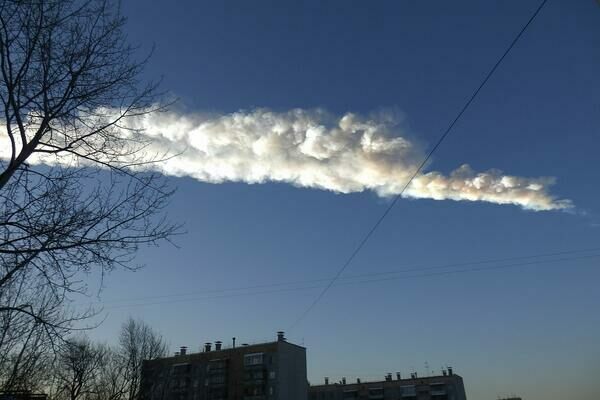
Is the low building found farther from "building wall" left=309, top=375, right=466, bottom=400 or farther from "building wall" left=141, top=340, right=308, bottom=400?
"building wall" left=141, top=340, right=308, bottom=400

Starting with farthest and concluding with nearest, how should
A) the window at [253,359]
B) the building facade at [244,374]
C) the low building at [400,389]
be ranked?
the low building at [400,389], the window at [253,359], the building facade at [244,374]

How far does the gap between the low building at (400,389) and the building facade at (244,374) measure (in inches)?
807

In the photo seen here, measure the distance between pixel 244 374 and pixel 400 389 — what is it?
98.4 ft

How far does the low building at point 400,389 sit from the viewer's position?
72375mm

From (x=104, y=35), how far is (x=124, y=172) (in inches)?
74.9

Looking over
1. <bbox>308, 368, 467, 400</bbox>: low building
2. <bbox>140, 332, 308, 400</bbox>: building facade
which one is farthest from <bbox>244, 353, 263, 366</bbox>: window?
<bbox>308, 368, 467, 400</bbox>: low building

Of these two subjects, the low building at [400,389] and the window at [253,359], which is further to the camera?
the low building at [400,389]

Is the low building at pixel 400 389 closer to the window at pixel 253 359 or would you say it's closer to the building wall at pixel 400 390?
the building wall at pixel 400 390

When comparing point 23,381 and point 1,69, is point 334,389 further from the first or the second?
point 1,69

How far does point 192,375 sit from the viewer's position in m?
65.4

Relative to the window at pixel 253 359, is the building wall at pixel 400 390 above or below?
below

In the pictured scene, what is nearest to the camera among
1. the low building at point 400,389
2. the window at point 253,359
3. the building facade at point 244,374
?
the building facade at point 244,374

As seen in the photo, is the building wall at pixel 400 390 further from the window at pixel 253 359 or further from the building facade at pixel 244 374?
the window at pixel 253 359

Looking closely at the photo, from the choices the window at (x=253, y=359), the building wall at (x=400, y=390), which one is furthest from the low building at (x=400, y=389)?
the window at (x=253, y=359)
